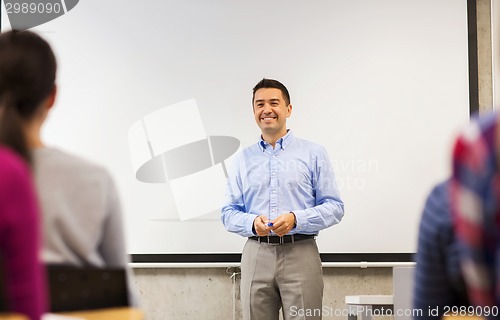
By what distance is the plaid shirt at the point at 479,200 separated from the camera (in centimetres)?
77

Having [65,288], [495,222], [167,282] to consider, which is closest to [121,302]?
[65,288]

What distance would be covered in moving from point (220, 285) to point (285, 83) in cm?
152

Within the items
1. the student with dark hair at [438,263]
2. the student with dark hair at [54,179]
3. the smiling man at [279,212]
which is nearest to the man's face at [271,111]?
the smiling man at [279,212]

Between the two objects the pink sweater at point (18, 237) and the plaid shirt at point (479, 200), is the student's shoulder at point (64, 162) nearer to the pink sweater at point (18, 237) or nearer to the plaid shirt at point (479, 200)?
the pink sweater at point (18, 237)

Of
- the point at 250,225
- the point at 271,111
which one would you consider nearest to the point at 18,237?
the point at 250,225

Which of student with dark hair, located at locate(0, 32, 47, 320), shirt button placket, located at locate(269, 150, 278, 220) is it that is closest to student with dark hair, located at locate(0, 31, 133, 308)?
student with dark hair, located at locate(0, 32, 47, 320)

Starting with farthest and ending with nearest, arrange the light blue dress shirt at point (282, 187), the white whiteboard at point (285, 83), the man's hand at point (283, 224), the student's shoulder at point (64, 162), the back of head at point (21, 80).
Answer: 1. the white whiteboard at point (285, 83)
2. the light blue dress shirt at point (282, 187)
3. the man's hand at point (283, 224)
4. the student's shoulder at point (64, 162)
5. the back of head at point (21, 80)

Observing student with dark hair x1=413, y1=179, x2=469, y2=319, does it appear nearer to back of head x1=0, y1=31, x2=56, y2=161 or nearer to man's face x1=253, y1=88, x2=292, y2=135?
back of head x1=0, y1=31, x2=56, y2=161

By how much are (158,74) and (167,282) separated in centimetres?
152

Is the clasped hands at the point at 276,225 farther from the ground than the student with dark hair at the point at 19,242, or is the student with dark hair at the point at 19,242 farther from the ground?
the student with dark hair at the point at 19,242

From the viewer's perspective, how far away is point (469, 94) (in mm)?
4969

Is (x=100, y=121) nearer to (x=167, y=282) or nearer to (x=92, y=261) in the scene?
(x=167, y=282)

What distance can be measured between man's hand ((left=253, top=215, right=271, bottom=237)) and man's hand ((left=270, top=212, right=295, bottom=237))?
0.14 ft

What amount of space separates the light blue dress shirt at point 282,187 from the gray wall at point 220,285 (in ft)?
2.90
